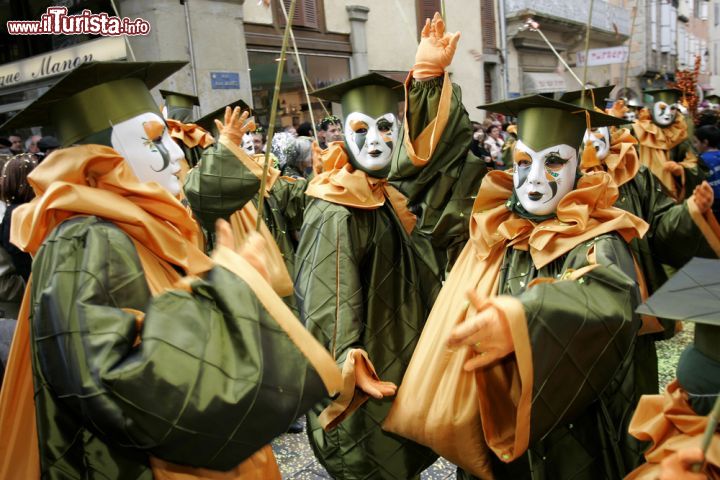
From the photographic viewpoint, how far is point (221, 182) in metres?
3.11

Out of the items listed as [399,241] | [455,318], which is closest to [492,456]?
[455,318]

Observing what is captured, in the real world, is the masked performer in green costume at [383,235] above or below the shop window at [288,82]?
below

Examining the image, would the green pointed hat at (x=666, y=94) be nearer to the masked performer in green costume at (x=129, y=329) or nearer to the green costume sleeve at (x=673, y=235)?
the green costume sleeve at (x=673, y=235)

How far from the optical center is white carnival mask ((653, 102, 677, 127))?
645 centimetres

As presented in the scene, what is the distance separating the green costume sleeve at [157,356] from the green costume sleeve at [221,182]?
61.5 inches

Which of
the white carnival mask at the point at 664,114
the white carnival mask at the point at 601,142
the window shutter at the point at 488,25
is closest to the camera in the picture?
the white carnival mask at the point at 601,142

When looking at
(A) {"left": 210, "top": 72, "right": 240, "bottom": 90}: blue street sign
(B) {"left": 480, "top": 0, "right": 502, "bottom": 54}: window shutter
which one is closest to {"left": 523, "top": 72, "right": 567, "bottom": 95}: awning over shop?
(B) {"left": 480, "top": 0, "right": 502, "bottom": 54}: window shutter

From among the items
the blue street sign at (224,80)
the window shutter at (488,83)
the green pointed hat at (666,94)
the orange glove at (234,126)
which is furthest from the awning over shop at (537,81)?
the orange glove at (234,126)

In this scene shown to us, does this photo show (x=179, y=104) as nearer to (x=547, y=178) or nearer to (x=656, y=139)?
(x=547, y=178)

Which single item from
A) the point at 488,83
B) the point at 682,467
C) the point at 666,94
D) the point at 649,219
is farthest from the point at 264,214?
the point at 488,83

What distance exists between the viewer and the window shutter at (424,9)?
1316cm

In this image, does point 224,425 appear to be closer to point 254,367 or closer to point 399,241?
point 254,367

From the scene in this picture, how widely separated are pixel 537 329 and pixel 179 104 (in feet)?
14.1

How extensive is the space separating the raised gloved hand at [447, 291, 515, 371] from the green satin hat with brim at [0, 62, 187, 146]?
3.72 ft
